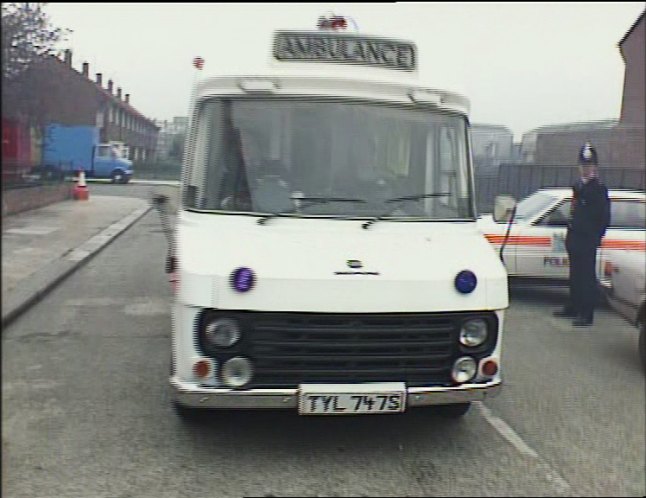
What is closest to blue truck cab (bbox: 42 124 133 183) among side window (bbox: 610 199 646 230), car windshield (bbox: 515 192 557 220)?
car windshield (bbox: 515 192 557 220)

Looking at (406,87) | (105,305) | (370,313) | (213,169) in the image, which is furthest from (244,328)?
(105,305)

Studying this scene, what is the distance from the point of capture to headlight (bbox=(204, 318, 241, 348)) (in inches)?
148

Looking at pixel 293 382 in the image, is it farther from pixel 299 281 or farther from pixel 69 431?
pixel 69 431

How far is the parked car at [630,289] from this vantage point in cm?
639

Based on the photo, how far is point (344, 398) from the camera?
3770 millimetres

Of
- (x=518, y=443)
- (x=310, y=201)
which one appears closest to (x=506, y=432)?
(x=518, y=443)

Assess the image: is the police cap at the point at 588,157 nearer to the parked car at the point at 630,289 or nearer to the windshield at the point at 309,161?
the parked car at the point at 630,289

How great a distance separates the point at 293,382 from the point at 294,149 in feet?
5.18

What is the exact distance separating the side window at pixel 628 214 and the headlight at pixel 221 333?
A: 7.05 meters

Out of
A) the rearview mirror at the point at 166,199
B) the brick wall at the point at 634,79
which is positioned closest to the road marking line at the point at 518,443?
the rearview mirror at the point at 166,199

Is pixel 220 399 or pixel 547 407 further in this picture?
pixel 547 407

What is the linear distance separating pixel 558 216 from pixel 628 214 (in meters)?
0.94

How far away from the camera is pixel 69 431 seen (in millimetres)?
4395

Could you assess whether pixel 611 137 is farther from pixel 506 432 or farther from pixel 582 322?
pixel 506 432
